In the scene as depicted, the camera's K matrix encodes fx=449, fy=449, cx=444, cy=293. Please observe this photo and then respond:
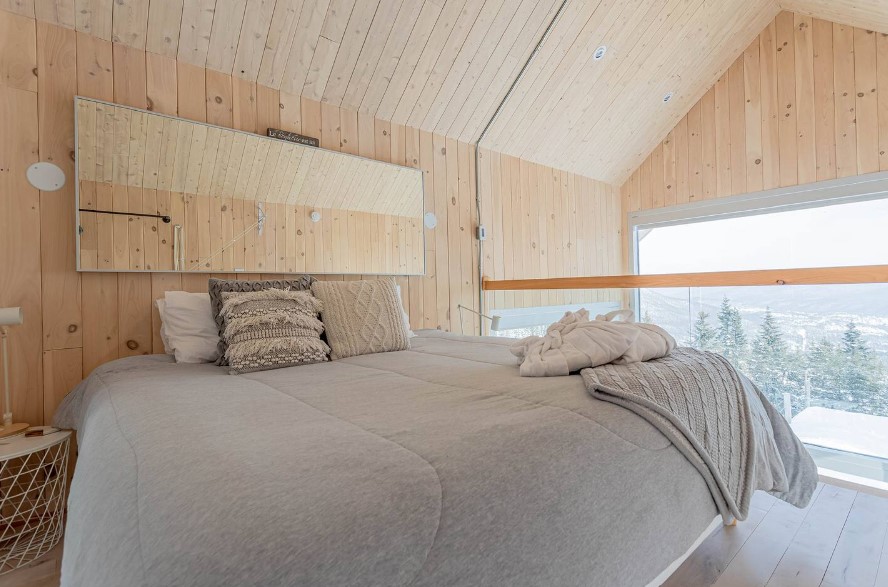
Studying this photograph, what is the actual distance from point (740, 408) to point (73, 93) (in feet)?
8.47

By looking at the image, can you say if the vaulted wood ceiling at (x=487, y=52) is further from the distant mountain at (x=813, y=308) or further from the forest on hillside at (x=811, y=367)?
the forest on hillside at (x=811, y=367)

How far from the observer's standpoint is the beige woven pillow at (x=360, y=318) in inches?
71.5

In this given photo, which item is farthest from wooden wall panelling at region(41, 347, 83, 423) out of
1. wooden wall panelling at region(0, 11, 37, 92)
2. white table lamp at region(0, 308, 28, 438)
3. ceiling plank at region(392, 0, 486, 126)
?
ceiling plank at region(392, 0, 486, 126)

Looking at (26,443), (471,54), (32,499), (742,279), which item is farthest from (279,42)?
(742,279)

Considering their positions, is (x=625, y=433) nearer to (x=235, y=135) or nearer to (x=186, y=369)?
(x=186, y=369)

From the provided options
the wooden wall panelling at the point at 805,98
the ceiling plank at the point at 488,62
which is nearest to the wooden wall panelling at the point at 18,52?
the ceiling plank at the point at 488,62

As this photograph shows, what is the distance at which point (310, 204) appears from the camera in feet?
7.84

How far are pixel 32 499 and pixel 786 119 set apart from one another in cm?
492

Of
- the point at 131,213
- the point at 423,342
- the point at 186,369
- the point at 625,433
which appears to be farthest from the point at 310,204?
the point at 625,433

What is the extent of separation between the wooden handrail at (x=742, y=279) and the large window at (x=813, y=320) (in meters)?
0.31

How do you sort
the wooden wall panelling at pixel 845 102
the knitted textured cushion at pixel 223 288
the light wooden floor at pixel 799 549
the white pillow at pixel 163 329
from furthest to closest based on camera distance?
the wooden wall panelling at pixel 845 102 → the white pillow at pixel 163 329 → the knitted textured cushion at pixel 223 288 → the light wooden floor at pixel 799 549

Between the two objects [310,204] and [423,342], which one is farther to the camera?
[310,204]

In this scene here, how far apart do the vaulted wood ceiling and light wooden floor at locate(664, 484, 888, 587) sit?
2.59 meters

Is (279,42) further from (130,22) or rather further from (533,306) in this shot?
(533,306)
